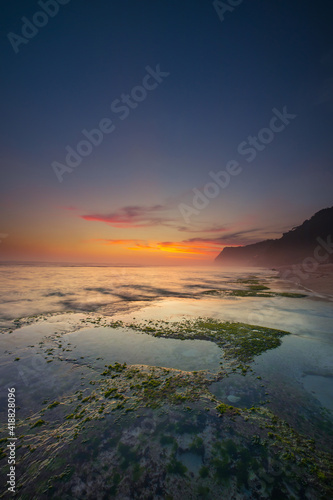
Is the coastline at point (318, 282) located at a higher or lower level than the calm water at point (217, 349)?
higher

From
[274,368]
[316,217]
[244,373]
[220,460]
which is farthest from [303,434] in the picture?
[316,217]

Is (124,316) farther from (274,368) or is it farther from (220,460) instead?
(220,460)

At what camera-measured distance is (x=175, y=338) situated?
14.1m

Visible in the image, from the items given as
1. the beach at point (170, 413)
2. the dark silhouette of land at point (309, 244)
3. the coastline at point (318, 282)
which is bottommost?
the beach at point (170, 413)

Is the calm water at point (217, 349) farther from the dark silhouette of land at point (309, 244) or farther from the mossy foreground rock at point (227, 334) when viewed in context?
the dark silhouette of land at point (309, 244)

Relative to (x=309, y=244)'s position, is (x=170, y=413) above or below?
below

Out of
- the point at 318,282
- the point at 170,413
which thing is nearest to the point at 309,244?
the point at 318,282

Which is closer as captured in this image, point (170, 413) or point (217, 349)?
point (170, 413)

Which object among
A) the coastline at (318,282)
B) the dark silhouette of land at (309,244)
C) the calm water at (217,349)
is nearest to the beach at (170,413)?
the calm water at (217,349)

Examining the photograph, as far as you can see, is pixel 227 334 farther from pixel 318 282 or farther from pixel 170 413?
pixel 318 282

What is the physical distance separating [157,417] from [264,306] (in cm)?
2168

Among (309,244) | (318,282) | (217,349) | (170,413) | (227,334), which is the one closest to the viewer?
(170,413)

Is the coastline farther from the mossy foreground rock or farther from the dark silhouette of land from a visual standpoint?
the dark silhouette of land

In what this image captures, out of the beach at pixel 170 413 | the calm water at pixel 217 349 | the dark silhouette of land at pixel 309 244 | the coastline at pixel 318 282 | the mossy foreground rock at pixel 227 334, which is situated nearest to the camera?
the beach at pixel 170 413
